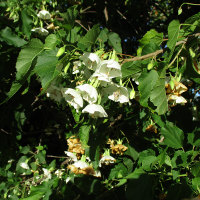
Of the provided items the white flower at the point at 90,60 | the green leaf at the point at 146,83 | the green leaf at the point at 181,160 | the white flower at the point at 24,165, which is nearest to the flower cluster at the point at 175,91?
the green leaf at the point at 146,83

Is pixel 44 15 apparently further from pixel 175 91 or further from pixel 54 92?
pixel 175 91

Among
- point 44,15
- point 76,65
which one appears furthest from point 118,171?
point 44,15

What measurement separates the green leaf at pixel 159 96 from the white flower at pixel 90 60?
341 mm

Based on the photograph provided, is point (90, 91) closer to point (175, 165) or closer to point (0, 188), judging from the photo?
point (175, 165)

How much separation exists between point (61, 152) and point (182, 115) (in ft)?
8.98

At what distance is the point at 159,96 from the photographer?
1.07 metres

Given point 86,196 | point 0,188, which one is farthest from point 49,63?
point 0,188

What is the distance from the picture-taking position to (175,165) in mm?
1407

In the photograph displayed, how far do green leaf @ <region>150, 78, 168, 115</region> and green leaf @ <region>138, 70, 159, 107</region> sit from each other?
0.13ft

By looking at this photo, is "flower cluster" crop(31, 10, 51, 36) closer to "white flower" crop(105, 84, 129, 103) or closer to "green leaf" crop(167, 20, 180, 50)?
"white flower" crop(105, 84, 129, 103)

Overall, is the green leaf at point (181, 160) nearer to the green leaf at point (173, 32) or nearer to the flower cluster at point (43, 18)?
the green leaf at point (173, 32)

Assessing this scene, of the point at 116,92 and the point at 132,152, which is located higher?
the point at 116,92

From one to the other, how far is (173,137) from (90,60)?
902 millimetres

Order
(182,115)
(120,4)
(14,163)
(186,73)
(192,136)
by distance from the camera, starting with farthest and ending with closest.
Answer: (120,4), (14,163), (182,115), (192,136), (186,73)
